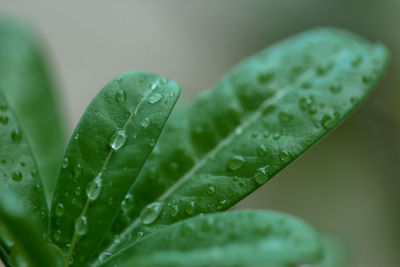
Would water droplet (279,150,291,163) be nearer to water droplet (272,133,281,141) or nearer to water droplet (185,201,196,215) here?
water droplet (272,133,281,141)

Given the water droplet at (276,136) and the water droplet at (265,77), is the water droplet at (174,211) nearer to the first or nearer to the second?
the water droplet at (276,136)

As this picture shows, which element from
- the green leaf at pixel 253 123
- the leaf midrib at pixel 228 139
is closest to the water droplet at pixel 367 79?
the green leaf at pixel 253 123

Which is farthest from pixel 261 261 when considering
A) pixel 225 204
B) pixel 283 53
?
pixel 283 53

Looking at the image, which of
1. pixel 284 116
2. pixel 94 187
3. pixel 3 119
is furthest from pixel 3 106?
pixel 284 116

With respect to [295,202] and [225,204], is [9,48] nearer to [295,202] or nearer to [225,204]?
[225,204]

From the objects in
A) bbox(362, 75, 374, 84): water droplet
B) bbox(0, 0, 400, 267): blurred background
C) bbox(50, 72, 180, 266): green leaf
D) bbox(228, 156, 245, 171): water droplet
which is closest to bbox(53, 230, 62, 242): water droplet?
bbox(50, 72, 180, 266): green leaf

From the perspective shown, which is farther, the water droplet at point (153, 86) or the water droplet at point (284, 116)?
the water droplet at point (284, 116)
